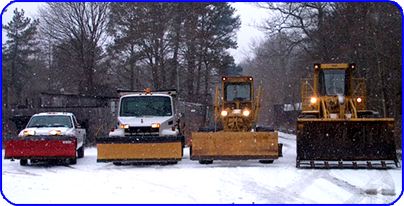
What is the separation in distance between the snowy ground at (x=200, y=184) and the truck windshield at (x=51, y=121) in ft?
5.97

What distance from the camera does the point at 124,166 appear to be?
49.7ft

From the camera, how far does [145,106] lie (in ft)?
51.9

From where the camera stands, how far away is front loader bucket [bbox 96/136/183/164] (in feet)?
47.4

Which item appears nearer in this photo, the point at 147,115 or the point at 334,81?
the point at 147,115

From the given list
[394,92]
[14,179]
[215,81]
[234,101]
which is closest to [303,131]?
[234,101]

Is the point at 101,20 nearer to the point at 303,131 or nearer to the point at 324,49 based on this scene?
the point at 324,49

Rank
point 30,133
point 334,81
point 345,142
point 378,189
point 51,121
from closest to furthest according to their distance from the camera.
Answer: point 378,189 < point 345,142 < point 30,133 < point 334,81 < point 51,121

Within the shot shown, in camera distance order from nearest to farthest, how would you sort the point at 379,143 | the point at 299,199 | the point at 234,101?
1. the point at 299,199
2. the point at 379,143
3. the point at 234,101

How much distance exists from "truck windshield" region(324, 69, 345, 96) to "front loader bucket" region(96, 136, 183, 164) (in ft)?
18.5

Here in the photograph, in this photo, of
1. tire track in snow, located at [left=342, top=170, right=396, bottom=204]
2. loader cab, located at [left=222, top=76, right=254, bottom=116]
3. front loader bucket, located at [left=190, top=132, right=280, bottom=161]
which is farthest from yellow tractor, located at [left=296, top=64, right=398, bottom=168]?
loader cab, located at [left=222, top=76, right=254, bottom=116]

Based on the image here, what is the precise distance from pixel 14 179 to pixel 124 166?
12.4 feet

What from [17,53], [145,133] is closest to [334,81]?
[145,133]

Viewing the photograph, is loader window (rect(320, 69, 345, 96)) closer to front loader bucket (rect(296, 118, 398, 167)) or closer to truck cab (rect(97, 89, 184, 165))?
front loader bucket (rect(296, 118, 398, 167))

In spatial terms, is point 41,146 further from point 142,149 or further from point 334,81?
point 334,81
